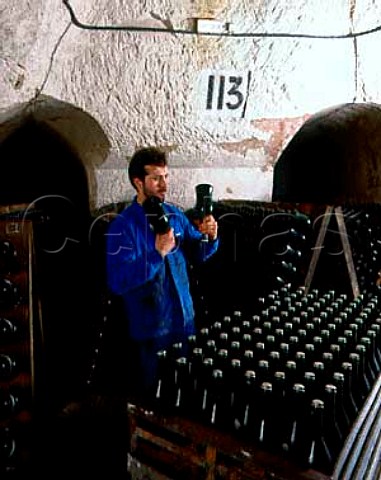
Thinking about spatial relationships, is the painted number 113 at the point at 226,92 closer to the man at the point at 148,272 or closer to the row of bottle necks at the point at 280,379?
the man at the point at 148,272

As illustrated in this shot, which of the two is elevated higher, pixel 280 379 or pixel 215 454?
pixel 280 379

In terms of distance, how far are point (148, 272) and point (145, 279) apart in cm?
2

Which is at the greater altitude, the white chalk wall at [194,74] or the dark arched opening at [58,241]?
the white chalk wall at [194,74]

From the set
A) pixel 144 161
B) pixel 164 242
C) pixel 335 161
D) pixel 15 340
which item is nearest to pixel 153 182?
pixel 144 161

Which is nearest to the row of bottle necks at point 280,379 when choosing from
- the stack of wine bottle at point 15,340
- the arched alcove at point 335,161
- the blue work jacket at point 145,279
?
the blue work jacket at point 145,279

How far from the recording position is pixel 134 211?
6.11 ft

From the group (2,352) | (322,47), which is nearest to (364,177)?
(322,47)

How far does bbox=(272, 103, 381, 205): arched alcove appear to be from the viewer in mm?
2848

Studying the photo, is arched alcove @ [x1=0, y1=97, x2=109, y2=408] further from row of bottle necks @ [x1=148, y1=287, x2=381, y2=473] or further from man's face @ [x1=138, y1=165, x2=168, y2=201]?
row of bottle necks @ [x1=148, y1=287, x2=381, y2=473]

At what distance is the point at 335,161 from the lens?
3109 millimetres

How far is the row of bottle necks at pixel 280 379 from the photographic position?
119cm

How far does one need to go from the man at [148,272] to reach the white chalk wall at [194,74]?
0.29 m

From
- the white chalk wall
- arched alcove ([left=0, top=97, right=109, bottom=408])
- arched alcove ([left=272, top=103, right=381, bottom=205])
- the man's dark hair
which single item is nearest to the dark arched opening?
arched alcove ([left=0, top=97, right=109, bottom=408])

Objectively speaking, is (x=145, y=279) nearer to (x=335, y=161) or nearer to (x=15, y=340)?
(x=15, y=340)
